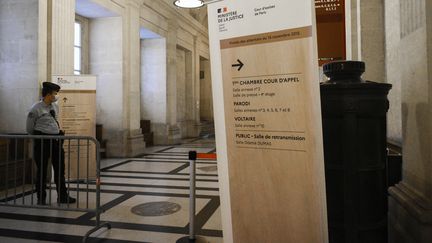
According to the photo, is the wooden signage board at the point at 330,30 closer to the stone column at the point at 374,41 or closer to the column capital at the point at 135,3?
the stone column at the point at 374,41

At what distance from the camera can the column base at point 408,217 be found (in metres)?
2.35

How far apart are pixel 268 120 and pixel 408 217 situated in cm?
150

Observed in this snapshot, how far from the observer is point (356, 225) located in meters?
2.34

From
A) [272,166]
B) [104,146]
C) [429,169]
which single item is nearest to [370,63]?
[429,169]

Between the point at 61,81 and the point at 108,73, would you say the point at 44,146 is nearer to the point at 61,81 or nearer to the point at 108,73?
the point at 61,81

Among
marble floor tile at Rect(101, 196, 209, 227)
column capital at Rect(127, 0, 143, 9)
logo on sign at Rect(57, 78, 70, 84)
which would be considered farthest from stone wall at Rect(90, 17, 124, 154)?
marble floor tile at Rect(101, 196, 209, 227)

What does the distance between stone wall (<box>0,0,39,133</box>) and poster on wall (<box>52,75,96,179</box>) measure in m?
0.87

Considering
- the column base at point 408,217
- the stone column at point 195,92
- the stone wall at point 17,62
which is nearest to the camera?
the column base at point 408,217

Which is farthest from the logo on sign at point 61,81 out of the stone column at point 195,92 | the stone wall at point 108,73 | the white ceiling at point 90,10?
the stone column at point 195,92

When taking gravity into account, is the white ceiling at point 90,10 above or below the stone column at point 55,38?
above

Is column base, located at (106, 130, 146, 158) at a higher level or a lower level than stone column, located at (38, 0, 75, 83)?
lower

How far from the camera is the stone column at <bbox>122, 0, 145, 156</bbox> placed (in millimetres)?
10391

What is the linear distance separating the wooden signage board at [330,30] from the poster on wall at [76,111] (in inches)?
166

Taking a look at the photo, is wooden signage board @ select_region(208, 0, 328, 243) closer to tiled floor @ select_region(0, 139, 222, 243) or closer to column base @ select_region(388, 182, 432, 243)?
column base @ select_region(388, 182, 432, 243)
